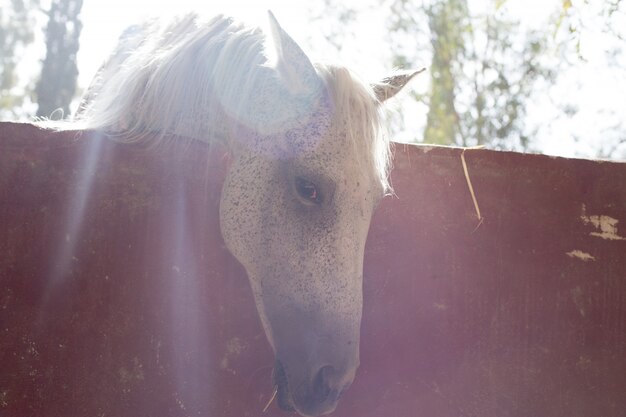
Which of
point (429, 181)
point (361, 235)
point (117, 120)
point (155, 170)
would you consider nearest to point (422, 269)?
point (429, 181)

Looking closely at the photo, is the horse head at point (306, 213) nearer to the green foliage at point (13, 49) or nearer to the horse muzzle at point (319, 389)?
the horse muzzle at point (319, 389)

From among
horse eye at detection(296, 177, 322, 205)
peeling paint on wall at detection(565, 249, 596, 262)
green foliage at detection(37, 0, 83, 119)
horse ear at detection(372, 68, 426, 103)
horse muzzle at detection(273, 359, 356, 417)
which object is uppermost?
green foliage at detection(37, 0, 83, 119)

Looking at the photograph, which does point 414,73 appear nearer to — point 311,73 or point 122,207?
point 311,73

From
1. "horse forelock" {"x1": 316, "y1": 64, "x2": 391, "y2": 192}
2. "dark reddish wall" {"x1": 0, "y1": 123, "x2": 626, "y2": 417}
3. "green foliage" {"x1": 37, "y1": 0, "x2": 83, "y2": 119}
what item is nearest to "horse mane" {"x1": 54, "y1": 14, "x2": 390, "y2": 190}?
"horse forelock" {"x1": 316, "y1": 64, "x2": 391, "y2": 192}

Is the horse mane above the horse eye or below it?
above

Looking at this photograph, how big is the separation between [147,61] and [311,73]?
1048 millimetres

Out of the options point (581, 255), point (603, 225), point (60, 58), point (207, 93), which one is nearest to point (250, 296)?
point (207, 93)

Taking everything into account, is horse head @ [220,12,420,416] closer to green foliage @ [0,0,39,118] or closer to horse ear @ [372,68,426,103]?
horse ear @ [372,68,426,103]

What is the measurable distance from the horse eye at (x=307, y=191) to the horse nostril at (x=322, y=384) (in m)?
0.60

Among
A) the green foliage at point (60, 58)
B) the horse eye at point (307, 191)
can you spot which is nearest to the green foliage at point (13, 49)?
the green foliage at point (60, 58)

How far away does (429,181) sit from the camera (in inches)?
114

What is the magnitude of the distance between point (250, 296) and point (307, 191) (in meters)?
0.61

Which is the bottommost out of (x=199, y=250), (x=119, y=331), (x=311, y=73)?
(x=119, y=331)

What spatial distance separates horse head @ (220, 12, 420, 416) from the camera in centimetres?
214
